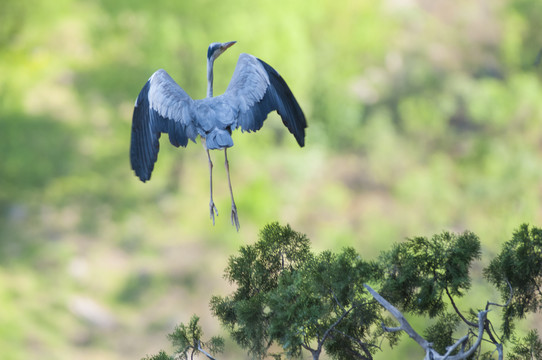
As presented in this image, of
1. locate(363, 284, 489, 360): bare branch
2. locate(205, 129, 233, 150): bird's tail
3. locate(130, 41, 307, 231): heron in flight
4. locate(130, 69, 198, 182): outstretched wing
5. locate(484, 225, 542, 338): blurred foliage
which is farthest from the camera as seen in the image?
locate(484, 225, 542, 338): blurred foliage

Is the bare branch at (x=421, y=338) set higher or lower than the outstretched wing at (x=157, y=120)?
lower

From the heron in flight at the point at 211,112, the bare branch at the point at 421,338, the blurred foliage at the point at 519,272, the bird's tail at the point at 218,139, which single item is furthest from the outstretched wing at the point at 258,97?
the blurred foliage at the point at 519,272

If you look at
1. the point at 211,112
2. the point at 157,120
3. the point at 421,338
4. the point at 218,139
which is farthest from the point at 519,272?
the point at 157,120

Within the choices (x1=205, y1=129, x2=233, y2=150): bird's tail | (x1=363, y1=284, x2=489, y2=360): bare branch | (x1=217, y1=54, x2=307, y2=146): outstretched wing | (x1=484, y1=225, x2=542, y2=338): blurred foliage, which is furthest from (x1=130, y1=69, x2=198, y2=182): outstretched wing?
(x1=484, y1=225, x2=542, y2=338): blurred foliage

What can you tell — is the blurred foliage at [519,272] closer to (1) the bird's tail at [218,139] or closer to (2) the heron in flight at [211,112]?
(2) the heron in flight at [211,112]

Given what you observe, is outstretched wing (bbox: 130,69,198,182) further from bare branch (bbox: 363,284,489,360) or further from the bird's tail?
bare branch (bbox: 363,284,489,360)

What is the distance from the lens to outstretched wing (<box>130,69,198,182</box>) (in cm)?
495

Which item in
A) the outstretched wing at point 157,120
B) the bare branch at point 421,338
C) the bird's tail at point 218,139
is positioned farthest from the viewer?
the outstretched wing at point 157,120

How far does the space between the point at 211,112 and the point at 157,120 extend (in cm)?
45

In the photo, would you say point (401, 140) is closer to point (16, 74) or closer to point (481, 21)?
point (481, 21)

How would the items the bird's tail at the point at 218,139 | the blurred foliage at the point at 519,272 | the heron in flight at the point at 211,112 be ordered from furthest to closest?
the blurred foliage at the point at 519,272 < the heron in flight at the point at 211,112 < the bird's tail at the point at 218,139

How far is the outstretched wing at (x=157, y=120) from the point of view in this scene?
4.95 metres

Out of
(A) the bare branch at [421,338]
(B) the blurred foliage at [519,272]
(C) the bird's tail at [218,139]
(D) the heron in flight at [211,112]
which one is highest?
(D) the heron in flight at [211,112]

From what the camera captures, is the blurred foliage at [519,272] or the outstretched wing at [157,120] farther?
the blurred foliage at [519,272]
